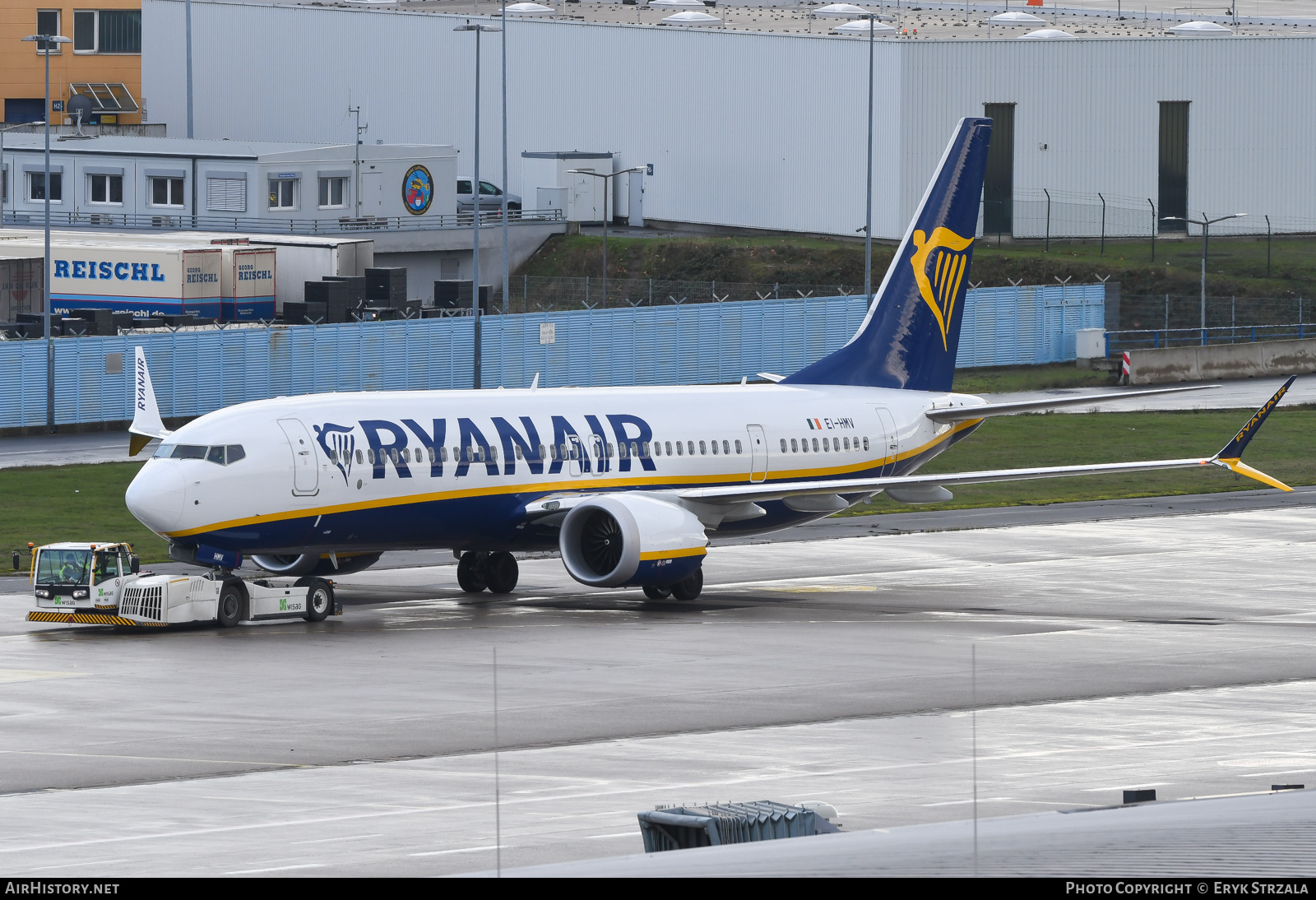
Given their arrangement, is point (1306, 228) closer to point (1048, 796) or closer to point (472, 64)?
point (472, 64)

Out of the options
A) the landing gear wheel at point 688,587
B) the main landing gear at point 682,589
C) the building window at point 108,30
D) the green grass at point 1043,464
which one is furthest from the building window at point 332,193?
the landing gear wheel at point 688,587

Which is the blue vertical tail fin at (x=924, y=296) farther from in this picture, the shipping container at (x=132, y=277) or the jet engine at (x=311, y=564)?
the shipping container at (x=132, y=277)

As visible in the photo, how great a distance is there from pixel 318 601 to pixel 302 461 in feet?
10.8

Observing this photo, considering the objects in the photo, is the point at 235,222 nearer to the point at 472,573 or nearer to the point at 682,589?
the point at 472,573

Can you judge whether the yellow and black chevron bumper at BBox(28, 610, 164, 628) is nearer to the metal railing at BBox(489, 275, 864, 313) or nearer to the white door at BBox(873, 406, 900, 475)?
the white door at BBox(873, 406, 900, 475)

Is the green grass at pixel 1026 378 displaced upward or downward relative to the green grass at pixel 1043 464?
upward

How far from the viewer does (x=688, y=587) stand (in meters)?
47.9

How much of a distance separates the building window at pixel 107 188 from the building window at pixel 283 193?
10812 mm

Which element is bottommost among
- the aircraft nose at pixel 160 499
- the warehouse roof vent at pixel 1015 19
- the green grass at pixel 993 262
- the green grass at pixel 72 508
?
the green grass at pixel 72 508

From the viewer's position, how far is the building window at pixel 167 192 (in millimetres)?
133000

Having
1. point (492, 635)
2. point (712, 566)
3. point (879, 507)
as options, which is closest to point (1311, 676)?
point (492, 635)

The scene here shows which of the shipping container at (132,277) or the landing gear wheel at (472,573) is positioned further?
the shipping container at (132,277)

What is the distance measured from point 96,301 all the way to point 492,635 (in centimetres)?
7125

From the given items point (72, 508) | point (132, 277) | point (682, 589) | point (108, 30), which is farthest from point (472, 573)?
point (108, 30)
